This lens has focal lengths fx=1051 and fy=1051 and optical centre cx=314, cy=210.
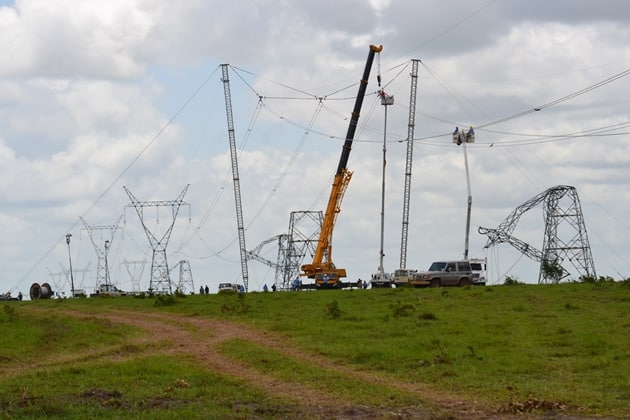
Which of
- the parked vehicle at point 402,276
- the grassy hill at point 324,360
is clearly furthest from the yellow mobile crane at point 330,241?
the grassy hill at point 324,360

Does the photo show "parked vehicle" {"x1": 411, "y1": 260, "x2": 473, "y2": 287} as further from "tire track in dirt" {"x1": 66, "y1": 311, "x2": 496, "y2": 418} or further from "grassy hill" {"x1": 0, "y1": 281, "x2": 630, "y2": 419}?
"tire track in dirt" {"x1": 66, "y1": 311, "x2": 496, "y2": 418}

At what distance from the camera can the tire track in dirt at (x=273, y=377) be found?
23703 millimetres

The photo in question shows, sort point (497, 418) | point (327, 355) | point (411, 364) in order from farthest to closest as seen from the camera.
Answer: point (327, 355), point (411, 364), point (497, 418)

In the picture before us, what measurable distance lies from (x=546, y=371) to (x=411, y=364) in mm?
3919

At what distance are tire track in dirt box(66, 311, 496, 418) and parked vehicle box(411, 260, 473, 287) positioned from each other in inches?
1057

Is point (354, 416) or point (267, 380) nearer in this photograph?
point (354, 416)

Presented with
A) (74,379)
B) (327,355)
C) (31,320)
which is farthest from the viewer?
(31,320)

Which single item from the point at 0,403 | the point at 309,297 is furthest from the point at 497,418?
the point at 309,297

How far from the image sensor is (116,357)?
3441 cm

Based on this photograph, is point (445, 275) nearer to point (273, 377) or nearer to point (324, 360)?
point (324, 360)

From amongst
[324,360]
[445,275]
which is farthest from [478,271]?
[324,360]

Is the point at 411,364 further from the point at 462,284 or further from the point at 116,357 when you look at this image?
the point at 462,284

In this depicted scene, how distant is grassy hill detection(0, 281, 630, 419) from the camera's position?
79.9 feet

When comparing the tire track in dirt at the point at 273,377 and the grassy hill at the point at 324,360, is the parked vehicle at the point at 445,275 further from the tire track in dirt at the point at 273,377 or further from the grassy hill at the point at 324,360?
the tire track in dirt at the point at 273,377
